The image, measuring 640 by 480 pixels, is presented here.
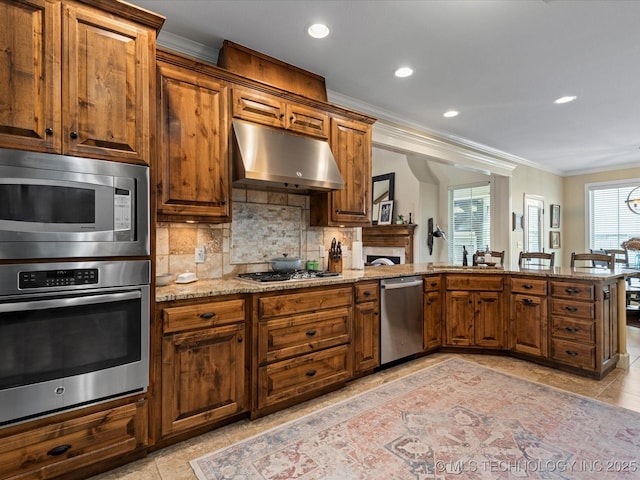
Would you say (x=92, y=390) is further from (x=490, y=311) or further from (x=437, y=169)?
(x=437, y=169)

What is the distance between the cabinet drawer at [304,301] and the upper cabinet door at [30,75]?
1.49 metres

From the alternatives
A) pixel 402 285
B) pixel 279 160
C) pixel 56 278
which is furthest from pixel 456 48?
pixel 56 278

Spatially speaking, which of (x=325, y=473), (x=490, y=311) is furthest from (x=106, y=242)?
(x=490, y=311)

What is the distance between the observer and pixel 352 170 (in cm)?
336

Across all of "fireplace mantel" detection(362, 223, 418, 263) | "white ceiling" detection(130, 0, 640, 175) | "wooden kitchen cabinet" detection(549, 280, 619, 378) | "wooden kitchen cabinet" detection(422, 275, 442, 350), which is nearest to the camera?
"white ceiling" detection(130, 0, 640, 175)

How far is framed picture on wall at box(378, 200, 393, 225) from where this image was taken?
6.98m

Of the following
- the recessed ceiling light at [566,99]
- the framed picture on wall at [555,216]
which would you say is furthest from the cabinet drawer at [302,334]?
the framed picture on wall at [555,216]

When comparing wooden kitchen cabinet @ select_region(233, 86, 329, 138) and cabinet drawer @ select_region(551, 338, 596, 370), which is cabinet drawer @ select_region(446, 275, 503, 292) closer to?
cabinet drawer @ select_region(551, 338, 596, 370)

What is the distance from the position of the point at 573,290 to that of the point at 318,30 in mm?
3241

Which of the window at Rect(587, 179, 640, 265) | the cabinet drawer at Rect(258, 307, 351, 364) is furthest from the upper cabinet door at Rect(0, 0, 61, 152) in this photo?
the window at Rect(587, 179, 640, 265)

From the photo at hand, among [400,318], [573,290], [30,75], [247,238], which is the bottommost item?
[400,318]

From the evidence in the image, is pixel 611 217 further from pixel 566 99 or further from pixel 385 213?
pixel 566 99

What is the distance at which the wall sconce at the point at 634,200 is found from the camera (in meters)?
6.76

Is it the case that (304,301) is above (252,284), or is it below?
below
